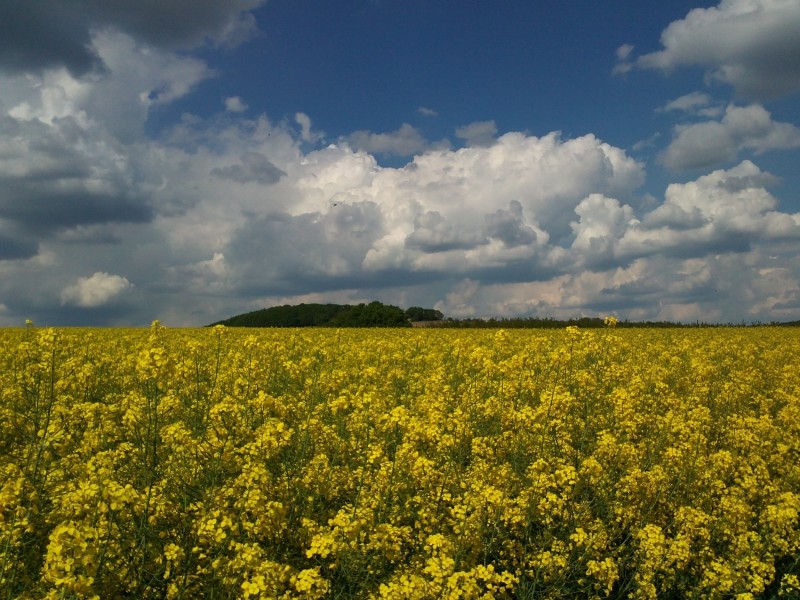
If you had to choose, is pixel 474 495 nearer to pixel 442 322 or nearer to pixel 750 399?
pixel 750 399

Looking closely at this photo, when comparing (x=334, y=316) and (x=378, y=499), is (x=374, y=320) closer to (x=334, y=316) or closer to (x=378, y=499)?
(x=334, y=316)

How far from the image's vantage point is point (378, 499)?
5090mm

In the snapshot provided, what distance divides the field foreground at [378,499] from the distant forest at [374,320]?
19.8 metres

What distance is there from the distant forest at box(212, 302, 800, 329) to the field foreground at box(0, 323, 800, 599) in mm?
19824

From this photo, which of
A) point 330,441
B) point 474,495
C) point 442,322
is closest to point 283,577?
point 474,495

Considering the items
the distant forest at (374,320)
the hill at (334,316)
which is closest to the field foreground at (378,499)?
the distant forest at (374,320)

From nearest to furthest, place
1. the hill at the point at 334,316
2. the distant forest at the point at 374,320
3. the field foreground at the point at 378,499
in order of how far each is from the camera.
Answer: the field foreground at the point at 378,499 < the distant forest at the point at 374,320 < the hill at the point at 334,316

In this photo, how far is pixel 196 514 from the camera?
4688mm

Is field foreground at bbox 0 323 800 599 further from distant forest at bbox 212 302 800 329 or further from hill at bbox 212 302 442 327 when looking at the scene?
hill at bbox 212 302 442 327

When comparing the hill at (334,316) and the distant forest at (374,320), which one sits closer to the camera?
the distant forest at (374,320)

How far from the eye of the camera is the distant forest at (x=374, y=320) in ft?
156

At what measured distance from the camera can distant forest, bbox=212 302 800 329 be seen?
47469mm

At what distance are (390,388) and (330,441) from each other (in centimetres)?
392

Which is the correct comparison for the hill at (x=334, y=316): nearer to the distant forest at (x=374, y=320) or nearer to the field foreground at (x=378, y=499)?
the distant forest at (x=374, y=320)
